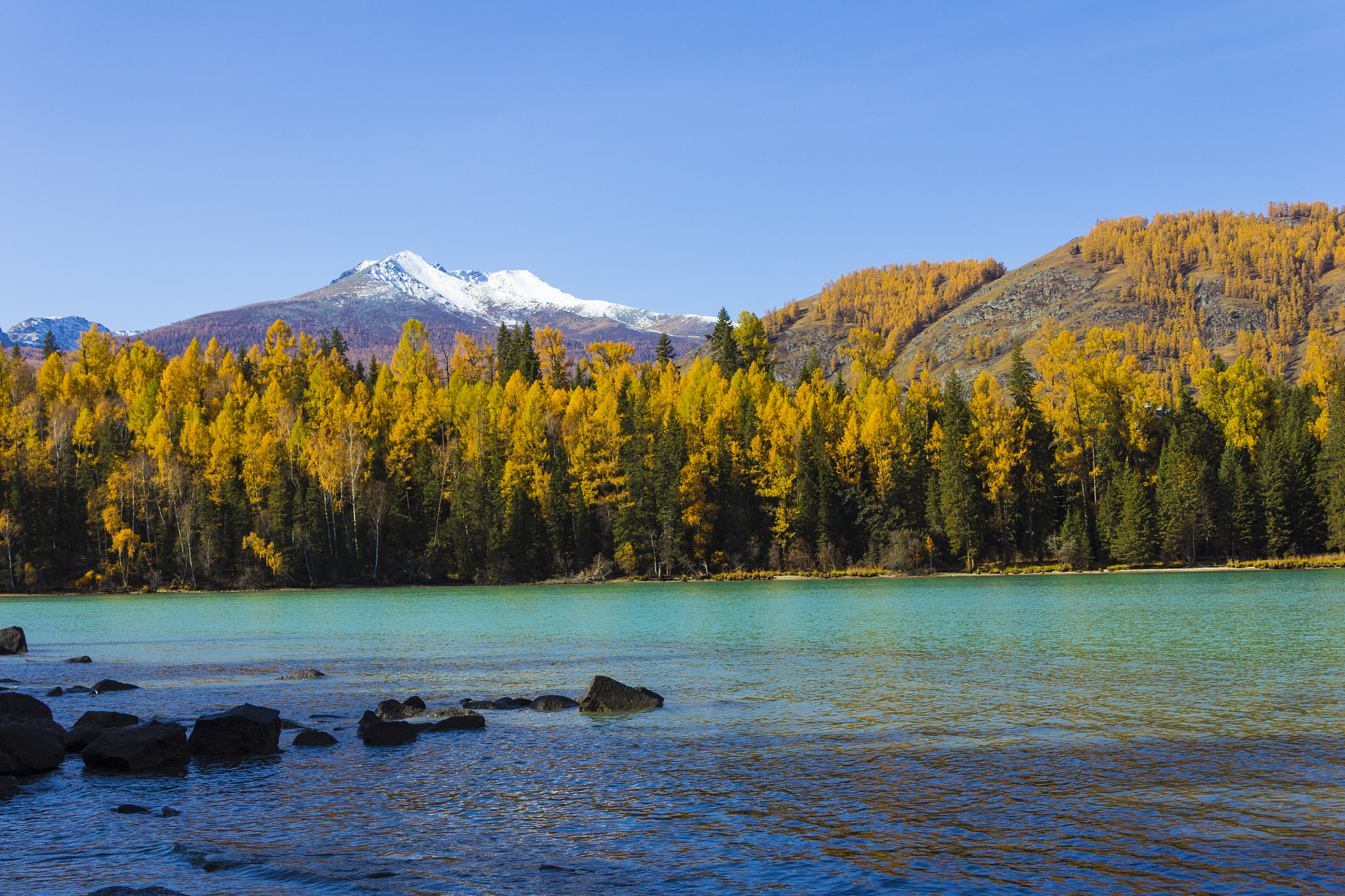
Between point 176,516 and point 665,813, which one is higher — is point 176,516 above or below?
above

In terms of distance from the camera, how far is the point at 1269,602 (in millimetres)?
48000

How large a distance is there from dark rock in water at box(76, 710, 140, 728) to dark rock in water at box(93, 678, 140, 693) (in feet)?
25.4

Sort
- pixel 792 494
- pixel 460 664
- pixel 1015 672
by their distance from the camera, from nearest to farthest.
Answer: pixel 1015 672, pixel 460 664, pixel 792 494

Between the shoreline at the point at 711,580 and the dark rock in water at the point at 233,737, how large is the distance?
7455 centimetres

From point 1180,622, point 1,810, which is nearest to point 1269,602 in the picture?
point 1180,622

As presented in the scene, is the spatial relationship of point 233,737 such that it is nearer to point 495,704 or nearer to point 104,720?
point 104,720

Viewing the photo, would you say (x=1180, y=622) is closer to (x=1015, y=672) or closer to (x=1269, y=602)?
(x=1269, y=602)

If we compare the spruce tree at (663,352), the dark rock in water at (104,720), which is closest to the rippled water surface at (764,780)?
the dark rock in water at (104,720)

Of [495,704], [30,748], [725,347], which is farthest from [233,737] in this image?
[725,347]

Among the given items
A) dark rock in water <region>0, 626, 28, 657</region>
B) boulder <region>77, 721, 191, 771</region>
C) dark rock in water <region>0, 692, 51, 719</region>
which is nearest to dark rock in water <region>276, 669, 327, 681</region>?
dark rock in water <region>0, 692, 51, 719</region>

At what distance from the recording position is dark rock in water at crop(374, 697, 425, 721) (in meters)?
21.6

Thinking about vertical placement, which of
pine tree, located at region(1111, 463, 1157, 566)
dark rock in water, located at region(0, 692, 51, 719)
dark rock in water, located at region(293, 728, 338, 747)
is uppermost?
pine tree, located at region(1111, 463, 1157, 566)

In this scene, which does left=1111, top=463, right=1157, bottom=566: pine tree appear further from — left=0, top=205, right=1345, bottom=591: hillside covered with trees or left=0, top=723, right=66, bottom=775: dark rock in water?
left=0, top=723, right=66, bottom=775: dark rock in water

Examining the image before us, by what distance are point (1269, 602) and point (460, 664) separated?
40669 millimetres
